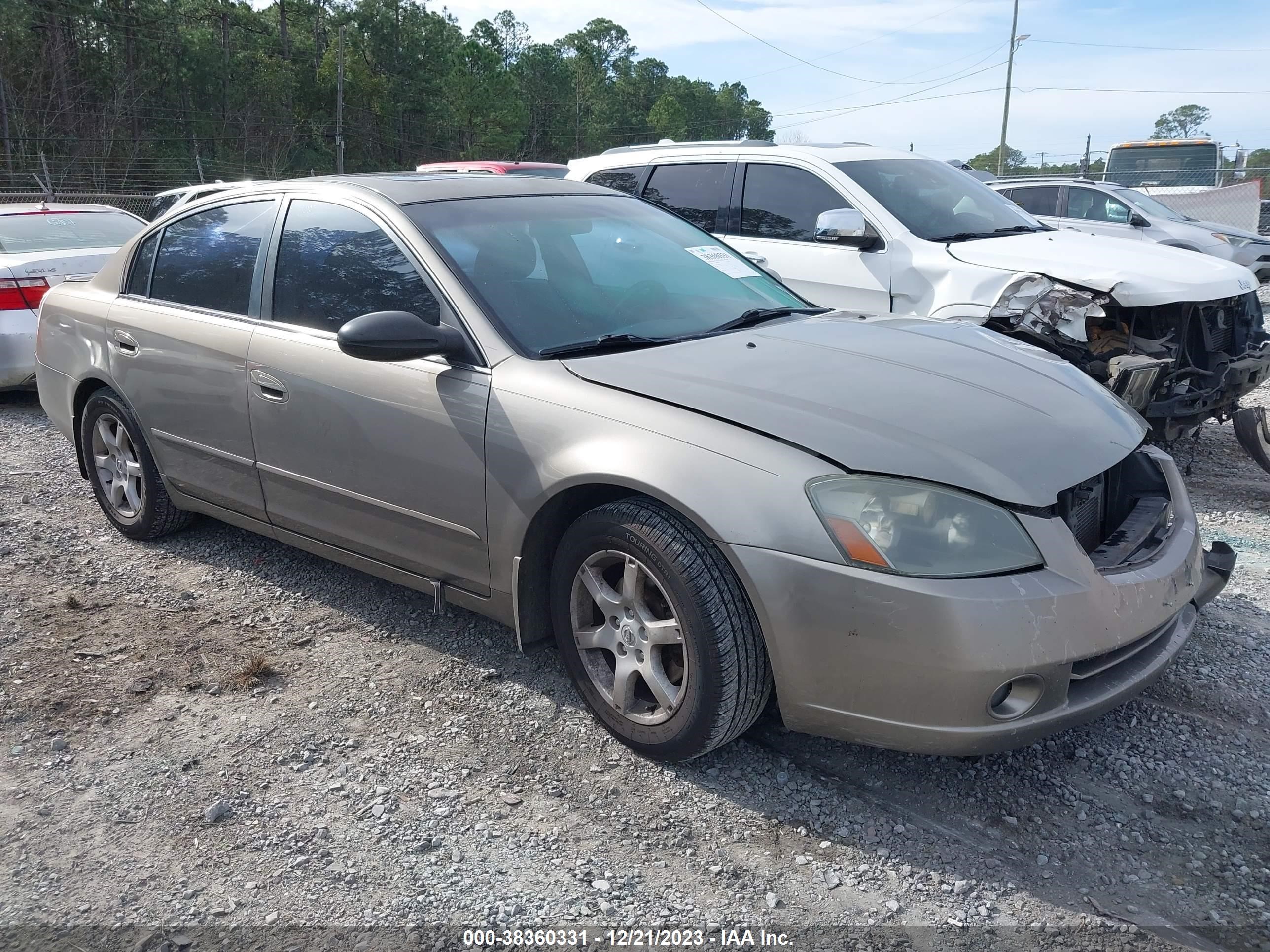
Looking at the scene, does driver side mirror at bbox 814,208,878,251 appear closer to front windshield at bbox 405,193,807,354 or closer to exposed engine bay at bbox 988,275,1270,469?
exposed engine bay at bbox 988,275,1270,469

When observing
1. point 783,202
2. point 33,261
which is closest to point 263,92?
point 33,261

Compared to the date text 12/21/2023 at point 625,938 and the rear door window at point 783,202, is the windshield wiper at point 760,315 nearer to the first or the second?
the date text 12/21/2023 at point 625,938

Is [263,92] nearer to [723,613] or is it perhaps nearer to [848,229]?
[848,229]

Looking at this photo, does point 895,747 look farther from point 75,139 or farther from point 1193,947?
point 75,139

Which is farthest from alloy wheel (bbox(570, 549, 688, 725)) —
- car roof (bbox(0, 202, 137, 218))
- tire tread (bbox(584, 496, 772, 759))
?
car roof (bbox(0, 202, 137, 218))

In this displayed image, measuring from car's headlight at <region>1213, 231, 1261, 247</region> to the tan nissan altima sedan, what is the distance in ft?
41.2

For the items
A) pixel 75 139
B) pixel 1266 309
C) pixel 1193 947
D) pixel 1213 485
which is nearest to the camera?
pixel 1193 947

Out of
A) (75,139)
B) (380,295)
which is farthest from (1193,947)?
(75,139)

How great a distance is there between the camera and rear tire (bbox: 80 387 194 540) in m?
4.55

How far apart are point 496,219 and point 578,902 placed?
2.31m

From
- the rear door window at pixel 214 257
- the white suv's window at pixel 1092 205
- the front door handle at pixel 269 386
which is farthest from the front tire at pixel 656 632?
the white suv's window at pixel 1092 205

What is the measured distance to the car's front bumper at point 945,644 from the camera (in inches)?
94.1

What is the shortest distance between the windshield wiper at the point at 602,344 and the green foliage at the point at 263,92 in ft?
103

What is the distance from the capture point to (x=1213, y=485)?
564cm
